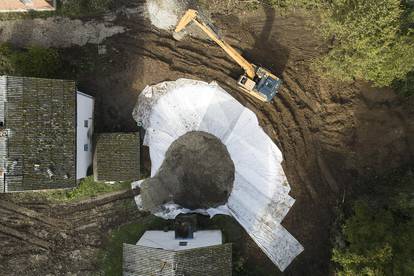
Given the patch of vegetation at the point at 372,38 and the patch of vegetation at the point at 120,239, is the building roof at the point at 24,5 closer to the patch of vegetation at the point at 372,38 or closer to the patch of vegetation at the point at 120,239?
the patch of vegetation at the point at 120,239

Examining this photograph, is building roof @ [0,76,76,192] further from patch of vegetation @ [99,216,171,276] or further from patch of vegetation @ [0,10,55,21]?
patch of vegetation @ [0,10,55,21]

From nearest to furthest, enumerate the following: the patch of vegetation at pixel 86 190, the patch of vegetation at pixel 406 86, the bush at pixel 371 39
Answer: the bush at pixel 371 39 < the patch of vegetation at pixel 406 86 < the patch of vegetation at pixel 86 190

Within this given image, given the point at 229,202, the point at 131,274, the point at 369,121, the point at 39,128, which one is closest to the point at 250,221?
the point at 229,202

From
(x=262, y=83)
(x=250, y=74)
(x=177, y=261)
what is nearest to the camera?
(x=177, y=261)

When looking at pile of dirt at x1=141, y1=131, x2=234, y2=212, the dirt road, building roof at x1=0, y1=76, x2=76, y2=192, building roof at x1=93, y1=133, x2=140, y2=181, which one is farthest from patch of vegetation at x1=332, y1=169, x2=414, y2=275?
building roof at x1=0, y1=76, x2=76, y2=192

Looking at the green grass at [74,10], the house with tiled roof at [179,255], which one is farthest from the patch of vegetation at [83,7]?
the house with tiled roof at [179,255]

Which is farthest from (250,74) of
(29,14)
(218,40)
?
(29,14)

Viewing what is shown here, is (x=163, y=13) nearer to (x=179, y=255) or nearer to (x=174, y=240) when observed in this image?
(x=174, y=240)
